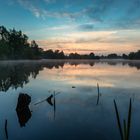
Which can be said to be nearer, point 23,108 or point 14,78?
point 23,108

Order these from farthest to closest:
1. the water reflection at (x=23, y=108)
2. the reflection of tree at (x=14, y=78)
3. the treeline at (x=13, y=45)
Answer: the treeline at (x=13, y=45) < the reflection of tree at (x=14, y=78) < the water reflection at (x=23, y=108)

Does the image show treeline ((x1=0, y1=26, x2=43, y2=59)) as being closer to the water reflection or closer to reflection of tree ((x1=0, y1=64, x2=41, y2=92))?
reflection of tree ((x1=0, y1=64, x2=41, y2=92))

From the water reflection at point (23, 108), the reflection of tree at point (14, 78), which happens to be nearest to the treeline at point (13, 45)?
the reflection of tree at point (14, 78)

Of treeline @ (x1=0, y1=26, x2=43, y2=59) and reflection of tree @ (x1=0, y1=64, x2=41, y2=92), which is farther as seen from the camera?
treeline @ (x1=0, y1=26, x2=43, y2=59)

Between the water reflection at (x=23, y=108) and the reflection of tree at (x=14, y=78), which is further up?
the water reflection at (x=23, y=108)

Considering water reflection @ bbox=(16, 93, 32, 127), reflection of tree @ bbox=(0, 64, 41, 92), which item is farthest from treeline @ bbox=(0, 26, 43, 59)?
water reflection @ bbox=(16, 93, 32, 127)

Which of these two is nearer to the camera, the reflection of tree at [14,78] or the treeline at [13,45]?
the reflection of tree at [14,78]

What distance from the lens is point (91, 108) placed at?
1994 cm

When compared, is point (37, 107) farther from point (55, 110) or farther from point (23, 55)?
point (23, 55)

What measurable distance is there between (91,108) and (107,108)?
1.36 m

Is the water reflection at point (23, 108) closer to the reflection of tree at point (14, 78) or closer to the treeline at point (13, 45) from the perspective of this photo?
the reflection of tree at point (14, 78)

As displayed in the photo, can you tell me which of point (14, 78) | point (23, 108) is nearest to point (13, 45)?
point (14, 78)

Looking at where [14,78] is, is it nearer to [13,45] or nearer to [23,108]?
[23,108]

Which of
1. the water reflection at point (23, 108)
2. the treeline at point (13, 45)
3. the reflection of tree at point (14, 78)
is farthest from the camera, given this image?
the treeline at point (13, 45)
